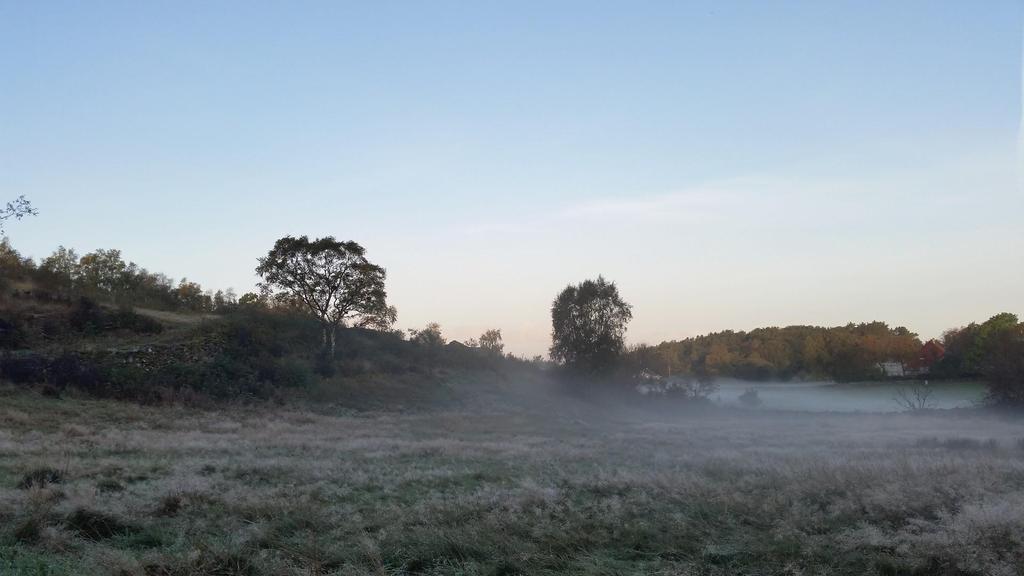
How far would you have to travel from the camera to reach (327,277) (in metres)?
53.1

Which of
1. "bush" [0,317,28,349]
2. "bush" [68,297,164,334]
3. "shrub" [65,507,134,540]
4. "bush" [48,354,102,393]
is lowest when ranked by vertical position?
Result: "shrub" [65,507,134,540]

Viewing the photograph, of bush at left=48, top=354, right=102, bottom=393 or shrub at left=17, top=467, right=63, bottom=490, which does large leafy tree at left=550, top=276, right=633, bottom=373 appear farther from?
shrub at left=17, top=467, right=63, bottom=490

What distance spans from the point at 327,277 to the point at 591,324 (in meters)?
32.6

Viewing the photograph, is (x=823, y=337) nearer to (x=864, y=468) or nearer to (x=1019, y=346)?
(x=1019, y=346)

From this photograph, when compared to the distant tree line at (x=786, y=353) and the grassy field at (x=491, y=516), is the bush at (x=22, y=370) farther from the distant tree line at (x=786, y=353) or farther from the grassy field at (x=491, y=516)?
the distant tree line at (x=786, y=353)

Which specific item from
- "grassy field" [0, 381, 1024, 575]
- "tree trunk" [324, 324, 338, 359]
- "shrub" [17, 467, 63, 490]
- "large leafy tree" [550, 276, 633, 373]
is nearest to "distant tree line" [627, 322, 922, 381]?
"large leafy tree" [550, 276, 633, 373]

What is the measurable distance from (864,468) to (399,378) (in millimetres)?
44814

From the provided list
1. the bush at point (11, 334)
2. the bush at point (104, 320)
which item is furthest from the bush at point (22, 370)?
the bush at point (104, 320)

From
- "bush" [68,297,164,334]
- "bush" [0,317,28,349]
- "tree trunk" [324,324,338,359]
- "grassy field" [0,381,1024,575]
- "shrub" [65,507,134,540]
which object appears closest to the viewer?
"grassy field" [0,381,1024,575]

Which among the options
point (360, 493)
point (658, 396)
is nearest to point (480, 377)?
point (658, 396)

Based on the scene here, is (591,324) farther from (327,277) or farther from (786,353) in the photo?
(786,353)

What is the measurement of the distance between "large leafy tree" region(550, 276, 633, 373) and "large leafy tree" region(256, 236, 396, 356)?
26.6 m

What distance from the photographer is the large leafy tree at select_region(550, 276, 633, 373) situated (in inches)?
2982

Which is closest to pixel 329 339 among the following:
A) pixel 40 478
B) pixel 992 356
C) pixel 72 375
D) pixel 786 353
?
pixel 72 375
